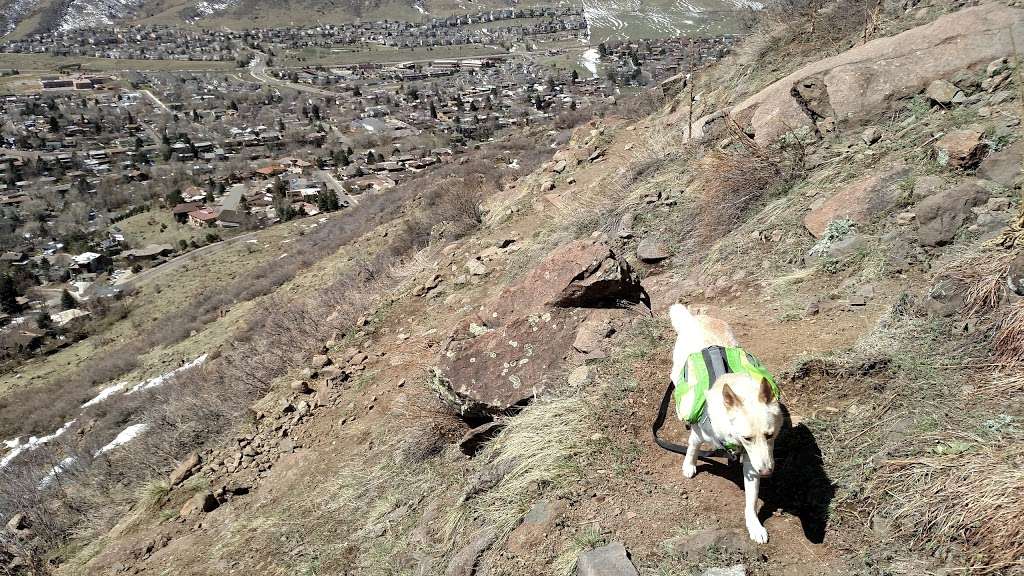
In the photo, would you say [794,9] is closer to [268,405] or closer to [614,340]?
[614,340]

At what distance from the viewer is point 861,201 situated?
201 inches

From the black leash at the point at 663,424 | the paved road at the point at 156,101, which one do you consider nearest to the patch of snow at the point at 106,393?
the black leash at the point at 663,424

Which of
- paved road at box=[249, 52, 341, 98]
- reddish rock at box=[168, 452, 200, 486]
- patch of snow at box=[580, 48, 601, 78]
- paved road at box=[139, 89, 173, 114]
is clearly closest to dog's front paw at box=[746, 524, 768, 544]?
reddish rock at box=[168, 452, 200, 486]

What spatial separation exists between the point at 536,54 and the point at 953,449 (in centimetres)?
10991

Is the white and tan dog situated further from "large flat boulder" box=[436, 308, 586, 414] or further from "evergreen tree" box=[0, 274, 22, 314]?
"evergreen tree" box=[0, 274, 22, 314]

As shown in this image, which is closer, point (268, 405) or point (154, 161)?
point (268, 405)

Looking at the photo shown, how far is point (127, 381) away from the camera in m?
16.1

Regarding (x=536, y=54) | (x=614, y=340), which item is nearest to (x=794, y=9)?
(x=614, y=340)

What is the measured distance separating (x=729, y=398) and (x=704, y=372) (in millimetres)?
359

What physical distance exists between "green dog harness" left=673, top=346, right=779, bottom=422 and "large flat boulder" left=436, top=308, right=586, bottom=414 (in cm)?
163

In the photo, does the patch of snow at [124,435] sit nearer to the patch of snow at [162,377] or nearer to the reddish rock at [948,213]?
the patch of snow at [162,377]

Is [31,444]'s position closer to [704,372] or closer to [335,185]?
[704,372]

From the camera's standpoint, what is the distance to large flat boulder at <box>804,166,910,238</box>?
494cm

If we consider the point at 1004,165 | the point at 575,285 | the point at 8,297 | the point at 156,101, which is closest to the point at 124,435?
the point at 575,285
